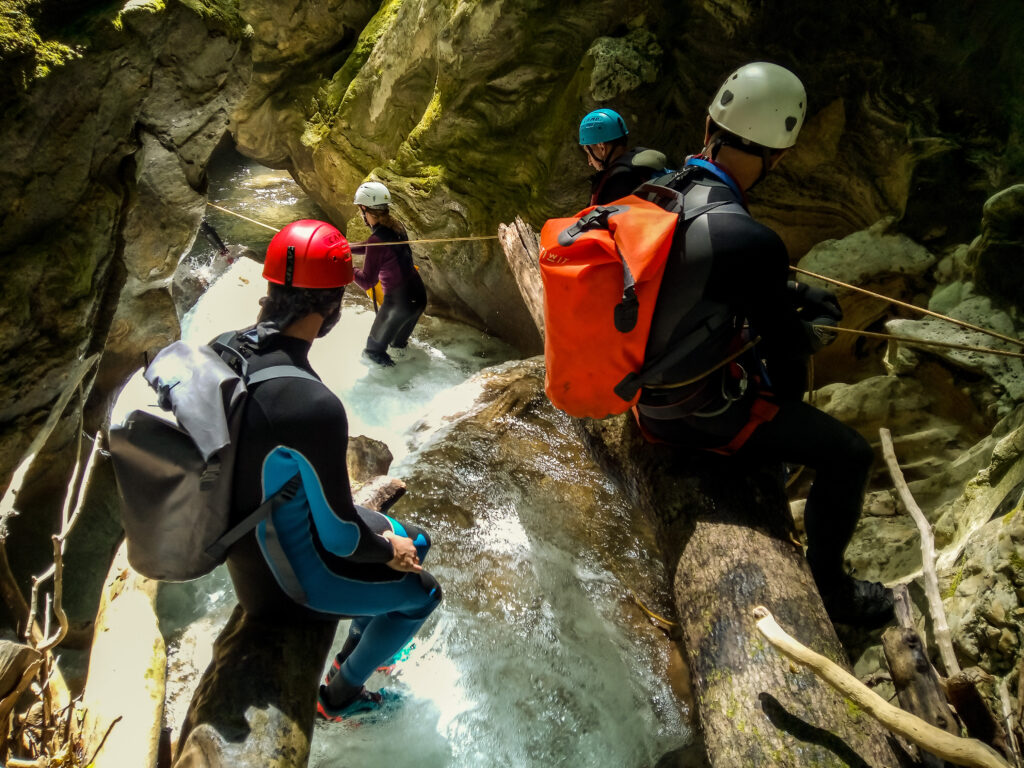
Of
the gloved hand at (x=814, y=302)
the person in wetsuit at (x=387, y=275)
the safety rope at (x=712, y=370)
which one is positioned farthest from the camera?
the person in wetsuit at (x=387, y=275)

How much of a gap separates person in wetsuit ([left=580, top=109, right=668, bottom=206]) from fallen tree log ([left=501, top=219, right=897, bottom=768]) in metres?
1.78

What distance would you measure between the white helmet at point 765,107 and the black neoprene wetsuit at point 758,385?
0.25 metres

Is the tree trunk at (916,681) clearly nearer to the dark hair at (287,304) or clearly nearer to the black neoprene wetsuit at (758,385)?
the black neoprene wetsuit at (758,385)

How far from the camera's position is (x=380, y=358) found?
8.06 m

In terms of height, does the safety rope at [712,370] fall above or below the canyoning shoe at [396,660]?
above

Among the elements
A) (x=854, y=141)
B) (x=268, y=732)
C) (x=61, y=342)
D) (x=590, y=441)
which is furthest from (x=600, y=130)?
(x=268, y=732)

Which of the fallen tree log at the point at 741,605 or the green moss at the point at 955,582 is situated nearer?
the fallen tree log at the point at 741,605

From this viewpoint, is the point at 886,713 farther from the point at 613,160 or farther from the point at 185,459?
the point at 613,160

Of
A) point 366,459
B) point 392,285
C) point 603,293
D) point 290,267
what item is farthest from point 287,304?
point 392,285

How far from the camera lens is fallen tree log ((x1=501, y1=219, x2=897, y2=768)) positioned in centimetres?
221

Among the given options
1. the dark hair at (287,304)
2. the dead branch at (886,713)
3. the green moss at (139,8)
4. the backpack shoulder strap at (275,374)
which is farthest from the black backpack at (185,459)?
the green moss at (139,8)

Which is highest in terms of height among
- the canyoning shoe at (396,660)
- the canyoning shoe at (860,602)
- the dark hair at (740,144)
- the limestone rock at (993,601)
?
the dark hair at (740,144)

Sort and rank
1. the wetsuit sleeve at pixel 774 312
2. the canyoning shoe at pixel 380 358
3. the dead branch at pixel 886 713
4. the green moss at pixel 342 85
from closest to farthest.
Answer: the dead branch at pixel 886 713 < the wetsuit sleeve at pixel 774 312 < the canyoning shoe at pixel 380 358 < the green moss at pixel 342 85

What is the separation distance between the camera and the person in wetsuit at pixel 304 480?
210cm
